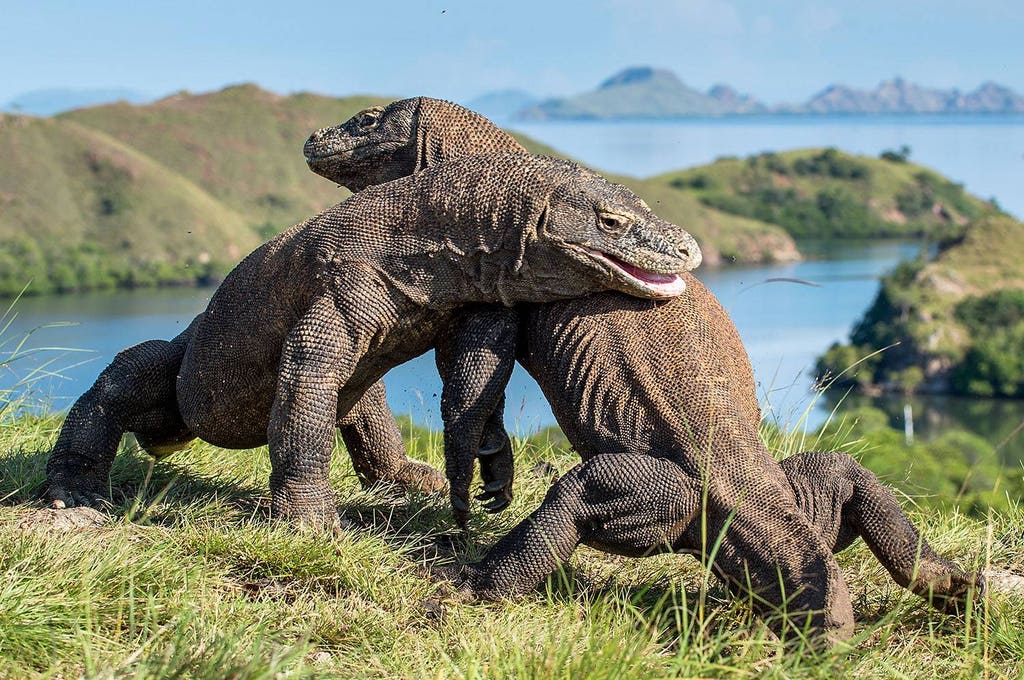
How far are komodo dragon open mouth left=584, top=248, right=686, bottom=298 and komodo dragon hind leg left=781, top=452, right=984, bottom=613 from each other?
95 cm

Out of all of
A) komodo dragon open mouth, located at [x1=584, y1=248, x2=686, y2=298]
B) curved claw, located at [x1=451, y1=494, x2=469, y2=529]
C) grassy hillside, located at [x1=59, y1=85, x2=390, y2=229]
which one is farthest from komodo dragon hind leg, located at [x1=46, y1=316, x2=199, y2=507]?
grassy hillside, located at [x1=59, y1=85, x2=390, y2=229]

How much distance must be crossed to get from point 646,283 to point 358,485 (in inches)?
97.5

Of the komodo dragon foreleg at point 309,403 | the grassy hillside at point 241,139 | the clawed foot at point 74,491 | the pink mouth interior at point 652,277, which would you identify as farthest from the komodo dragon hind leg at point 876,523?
the grassy hillside at point 241,139

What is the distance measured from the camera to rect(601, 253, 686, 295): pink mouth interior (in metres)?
4.98

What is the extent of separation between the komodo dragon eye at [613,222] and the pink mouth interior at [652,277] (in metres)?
0.11

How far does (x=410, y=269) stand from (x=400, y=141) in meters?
0.92

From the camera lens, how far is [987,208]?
613ft

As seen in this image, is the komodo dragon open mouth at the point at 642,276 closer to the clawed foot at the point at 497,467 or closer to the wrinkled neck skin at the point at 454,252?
the wrinkled neck skin at the point at 454,252

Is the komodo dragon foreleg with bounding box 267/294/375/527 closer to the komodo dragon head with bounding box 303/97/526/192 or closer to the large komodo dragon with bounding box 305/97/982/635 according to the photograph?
the large komodo dragon with bounding box 305/97/982/635

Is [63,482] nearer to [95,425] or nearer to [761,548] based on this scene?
[95,425]

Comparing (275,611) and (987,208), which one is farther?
(987,208)

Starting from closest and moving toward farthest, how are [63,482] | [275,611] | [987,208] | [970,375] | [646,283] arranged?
[275,611] → [646,283] → [63,482] → [970,375] → [987,208]

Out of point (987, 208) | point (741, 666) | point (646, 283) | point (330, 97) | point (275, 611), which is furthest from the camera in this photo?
point (987, 208)

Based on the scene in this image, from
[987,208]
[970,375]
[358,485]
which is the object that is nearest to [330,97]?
[970,375]
